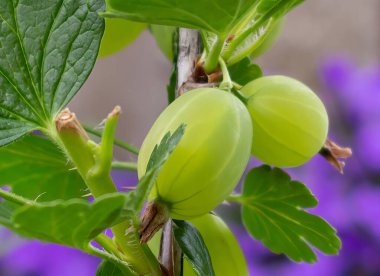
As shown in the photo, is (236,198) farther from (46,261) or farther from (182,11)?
(46,261)

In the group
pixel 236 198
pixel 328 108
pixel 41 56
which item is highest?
pixel 41 56

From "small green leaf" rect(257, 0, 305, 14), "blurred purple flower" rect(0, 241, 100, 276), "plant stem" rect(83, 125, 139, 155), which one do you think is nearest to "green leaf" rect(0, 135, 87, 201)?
"plant stem" rect(83, 125, 139, 155)

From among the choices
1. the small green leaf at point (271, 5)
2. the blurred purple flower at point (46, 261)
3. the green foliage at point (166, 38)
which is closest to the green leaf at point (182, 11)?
the small green leaf at point (271, 5)

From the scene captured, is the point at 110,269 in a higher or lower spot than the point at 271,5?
lower

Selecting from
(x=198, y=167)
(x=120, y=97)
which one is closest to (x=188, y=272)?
(x=198, y=167)

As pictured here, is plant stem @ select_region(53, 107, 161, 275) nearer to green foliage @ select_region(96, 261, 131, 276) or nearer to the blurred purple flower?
green foliage @ select_region(96, 261, 131, 276)

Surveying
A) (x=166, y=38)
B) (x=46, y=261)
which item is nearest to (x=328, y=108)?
(x=46, y=261)

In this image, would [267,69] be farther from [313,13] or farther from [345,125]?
[345,125]
